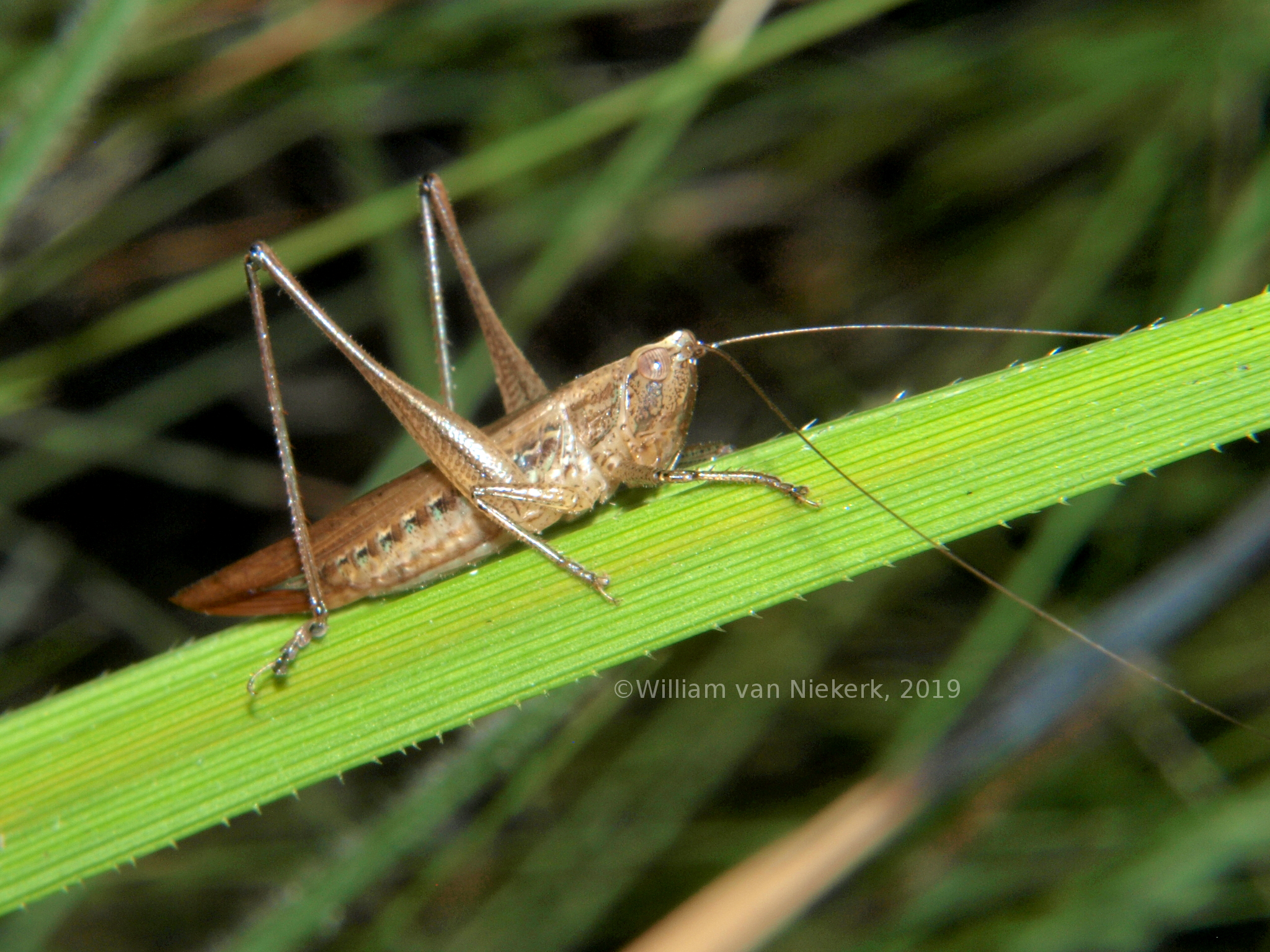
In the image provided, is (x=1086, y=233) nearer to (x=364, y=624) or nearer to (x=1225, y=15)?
(x=1225, y=15)

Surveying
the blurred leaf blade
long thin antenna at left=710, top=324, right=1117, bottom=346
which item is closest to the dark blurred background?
the blurred leaf blade

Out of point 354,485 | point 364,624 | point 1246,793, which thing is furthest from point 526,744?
point 354,485

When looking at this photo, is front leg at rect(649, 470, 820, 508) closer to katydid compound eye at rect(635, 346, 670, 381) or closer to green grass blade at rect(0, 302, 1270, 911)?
green grass blade at rect(0, 302, 1270, 911)

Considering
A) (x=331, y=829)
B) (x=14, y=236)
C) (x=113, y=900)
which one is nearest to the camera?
(x=331, y=829)

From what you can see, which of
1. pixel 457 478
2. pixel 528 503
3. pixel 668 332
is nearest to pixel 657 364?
pixel 528 503

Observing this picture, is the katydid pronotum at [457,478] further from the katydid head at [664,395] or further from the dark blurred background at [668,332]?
the dark blurred background at [668,332]

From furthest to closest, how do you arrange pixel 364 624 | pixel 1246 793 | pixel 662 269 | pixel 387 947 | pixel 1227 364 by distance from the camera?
pixel 662 269
pixel 387 947
pixel 1246 793
pixel 364 624
pixel 1227 364

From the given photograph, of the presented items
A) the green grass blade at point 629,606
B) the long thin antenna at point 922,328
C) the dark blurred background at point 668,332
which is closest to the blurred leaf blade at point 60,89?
the dark blurred background at point 668,332

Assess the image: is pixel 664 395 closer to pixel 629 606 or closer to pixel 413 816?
pixel 629 606
